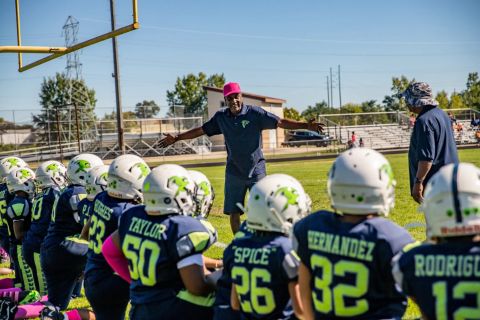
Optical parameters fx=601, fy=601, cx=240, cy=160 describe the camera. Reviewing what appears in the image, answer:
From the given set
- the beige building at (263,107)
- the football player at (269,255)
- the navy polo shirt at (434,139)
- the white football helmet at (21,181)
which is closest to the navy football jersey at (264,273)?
the football player at (269,255)

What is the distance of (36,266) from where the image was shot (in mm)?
7113

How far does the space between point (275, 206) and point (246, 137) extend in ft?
13.8

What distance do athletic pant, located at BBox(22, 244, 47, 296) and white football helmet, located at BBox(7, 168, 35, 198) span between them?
33.8 inches

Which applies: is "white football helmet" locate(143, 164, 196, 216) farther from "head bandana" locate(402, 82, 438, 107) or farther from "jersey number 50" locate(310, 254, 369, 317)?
"head bandana" locate(402, 82, 438, 107)

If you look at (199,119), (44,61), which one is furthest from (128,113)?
(44,61)

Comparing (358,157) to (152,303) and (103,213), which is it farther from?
(103,213)

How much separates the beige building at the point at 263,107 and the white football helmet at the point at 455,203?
44450 millimetres

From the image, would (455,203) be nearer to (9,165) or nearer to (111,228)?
(111,228)

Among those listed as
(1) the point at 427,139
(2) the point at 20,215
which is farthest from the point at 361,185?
(2) the point at 20,215

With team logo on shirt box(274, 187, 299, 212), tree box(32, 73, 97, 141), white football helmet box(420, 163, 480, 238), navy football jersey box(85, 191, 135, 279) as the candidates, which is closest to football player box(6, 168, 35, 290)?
navy football jersey box(85, 191, 135, 279)

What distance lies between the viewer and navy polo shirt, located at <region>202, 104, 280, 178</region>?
25.3 feet

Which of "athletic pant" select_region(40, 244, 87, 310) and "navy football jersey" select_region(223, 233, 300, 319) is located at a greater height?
"navy football jersey" select_region(223, 233, 300, 319)

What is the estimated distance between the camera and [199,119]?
48.0 metres

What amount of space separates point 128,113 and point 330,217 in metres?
51.8
